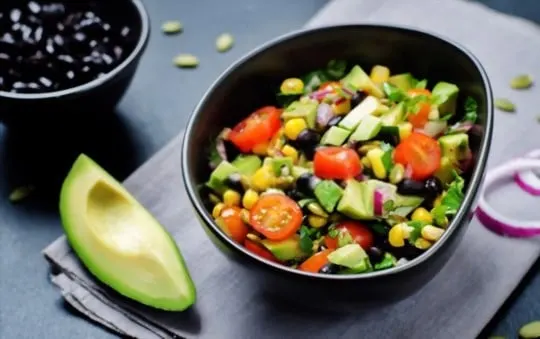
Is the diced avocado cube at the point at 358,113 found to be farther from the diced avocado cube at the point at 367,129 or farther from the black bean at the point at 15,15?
the black bean at the point at 15,15

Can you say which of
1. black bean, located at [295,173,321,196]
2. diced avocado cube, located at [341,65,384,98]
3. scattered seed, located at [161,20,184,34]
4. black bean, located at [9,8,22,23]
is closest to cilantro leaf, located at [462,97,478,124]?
diced avocado cube, located at [341,65,384,98]

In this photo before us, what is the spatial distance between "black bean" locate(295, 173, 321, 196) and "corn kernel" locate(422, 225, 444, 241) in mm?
130

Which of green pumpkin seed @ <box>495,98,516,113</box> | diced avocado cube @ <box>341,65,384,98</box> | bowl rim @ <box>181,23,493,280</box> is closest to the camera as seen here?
bowl rim @ <box>181,23,493,280</box>

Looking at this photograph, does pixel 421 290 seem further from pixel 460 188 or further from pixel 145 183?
pixel 145 183

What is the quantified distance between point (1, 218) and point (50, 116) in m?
0.15

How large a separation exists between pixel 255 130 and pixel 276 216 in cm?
15

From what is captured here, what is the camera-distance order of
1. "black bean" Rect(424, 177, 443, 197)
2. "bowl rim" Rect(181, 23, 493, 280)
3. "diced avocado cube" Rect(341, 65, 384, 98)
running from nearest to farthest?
"bowl rim" Rect(181, 23, 493, 280), "black bean" Rect(424, 177, 443, 197), "diced avocado cube" Rect(341, 65, 384, 98)

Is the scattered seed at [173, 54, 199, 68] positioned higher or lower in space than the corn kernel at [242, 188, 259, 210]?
lower

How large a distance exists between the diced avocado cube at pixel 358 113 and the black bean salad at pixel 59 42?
35 cm

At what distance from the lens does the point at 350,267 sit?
3.03 feet

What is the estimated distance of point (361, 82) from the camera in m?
1.11

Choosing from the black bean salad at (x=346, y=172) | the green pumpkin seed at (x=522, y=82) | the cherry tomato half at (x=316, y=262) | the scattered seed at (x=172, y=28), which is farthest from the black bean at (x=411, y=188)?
the scattered seed at (x=172, y=28)

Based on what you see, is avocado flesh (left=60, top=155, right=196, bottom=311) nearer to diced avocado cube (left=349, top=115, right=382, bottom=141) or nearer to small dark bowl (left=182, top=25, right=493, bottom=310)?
small dark bowl (left=182, top=25, right=493, bottom=310)

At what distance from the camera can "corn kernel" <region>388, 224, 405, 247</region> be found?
94 centimetres
